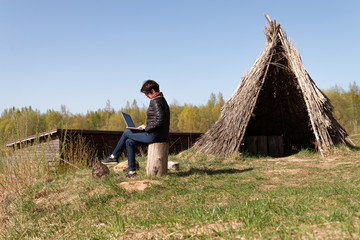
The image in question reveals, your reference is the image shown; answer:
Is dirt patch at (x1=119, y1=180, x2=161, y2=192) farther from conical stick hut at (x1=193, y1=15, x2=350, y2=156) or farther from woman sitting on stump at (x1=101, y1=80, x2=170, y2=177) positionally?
conical stick hut at (x1=193, y1=15, x2=350, y2=156)

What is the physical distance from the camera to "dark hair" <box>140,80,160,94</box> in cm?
569

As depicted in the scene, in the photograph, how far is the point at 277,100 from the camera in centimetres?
1255

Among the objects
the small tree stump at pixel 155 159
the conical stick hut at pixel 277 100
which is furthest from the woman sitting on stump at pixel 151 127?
the conical stick hut at pixel 277 100

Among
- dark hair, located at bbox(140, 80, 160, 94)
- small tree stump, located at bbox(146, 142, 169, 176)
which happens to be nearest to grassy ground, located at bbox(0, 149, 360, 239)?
small tree stump, located at bbox(146, 142, 169, 176)

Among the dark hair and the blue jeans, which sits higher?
the dark hair

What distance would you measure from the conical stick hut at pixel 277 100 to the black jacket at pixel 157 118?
13.6 feet

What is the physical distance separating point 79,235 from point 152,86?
3.17 m

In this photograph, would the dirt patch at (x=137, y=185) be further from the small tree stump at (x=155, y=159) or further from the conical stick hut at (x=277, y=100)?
the conical stick hut at (x=277, y=100)

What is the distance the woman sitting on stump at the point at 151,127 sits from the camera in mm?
5535

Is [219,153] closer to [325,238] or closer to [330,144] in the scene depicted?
[330,144]

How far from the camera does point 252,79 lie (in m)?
10.1

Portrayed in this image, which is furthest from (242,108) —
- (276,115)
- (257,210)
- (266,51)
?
(257,210)

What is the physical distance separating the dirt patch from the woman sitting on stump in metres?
0.59

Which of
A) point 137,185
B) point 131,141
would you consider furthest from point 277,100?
point 137,185
